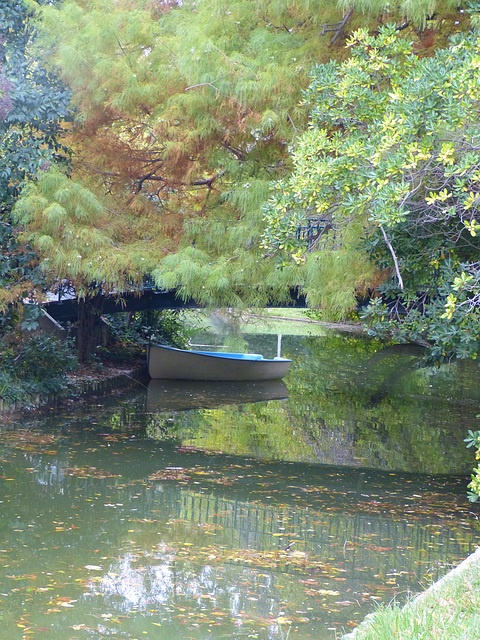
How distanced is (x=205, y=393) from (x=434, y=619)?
45.9 feet

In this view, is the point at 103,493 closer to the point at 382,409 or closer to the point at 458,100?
the point at 458,100

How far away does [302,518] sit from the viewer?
8.12 m

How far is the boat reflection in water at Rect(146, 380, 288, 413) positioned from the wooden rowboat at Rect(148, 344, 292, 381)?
20cm

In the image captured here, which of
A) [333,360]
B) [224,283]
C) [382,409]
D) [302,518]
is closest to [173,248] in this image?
[224,283]

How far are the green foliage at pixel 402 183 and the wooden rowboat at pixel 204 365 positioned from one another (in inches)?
377

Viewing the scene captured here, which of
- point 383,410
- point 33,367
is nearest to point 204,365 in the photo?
point 383,410

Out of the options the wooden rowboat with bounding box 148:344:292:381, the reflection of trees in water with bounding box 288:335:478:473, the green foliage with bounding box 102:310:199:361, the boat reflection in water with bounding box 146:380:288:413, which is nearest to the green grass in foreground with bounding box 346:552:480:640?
the reflection of trees in water with bounding box 288:335:478:473

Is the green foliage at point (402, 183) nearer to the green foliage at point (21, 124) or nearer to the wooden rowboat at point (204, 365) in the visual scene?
the green foliage at point (21, 124)

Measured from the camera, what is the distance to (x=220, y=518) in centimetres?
795

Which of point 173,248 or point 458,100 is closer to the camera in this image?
point 458,100

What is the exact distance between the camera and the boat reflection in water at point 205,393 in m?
16.0

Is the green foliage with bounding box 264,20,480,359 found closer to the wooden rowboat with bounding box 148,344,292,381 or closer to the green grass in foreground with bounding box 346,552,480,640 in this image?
the green grass in foreground with bounding box 346,552,480,640

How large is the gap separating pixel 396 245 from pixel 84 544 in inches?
202

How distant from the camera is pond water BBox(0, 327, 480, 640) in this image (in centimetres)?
547
